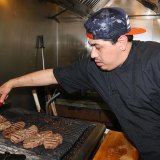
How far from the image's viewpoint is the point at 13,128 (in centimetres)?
193

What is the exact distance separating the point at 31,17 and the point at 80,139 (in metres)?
2.22

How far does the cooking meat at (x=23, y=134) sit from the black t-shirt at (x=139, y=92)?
0.68 m

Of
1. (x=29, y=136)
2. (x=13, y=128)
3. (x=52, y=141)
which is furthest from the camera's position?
(x=13, y=128)

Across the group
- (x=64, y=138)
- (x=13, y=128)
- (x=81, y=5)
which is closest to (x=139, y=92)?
(x=64, y=138)

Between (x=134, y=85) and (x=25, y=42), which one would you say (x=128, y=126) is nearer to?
(x=134, y=85)

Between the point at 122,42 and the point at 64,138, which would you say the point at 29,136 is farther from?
the point at 122,42

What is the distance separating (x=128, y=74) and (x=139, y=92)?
0.52ft

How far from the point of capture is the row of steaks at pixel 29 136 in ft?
5.55

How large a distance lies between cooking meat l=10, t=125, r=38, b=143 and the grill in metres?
0.04

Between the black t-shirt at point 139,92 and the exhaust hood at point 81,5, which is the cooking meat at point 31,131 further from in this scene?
the exhaust hood at point 81,5

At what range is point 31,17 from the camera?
332 cm

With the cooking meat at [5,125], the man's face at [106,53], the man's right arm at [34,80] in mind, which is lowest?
the cooking meat at [5,125]

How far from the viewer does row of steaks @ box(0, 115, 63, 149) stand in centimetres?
169

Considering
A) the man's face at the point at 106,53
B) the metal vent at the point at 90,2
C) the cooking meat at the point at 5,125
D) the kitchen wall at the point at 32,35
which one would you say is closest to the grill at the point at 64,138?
the cooking meat at the point at 5,125
